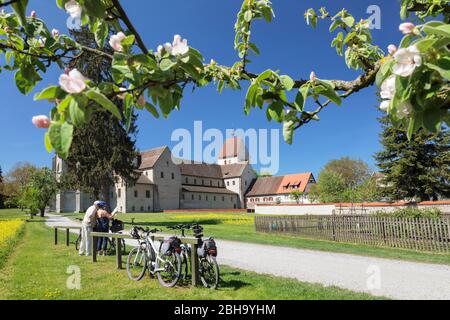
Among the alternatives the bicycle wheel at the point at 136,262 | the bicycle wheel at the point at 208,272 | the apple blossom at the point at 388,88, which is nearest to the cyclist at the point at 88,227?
the bicycle wheel at the point at 136,262

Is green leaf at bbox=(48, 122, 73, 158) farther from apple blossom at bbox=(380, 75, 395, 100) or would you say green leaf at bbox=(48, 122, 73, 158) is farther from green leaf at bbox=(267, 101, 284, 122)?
apple blossom at bbox=(380, 75, 395, 100)

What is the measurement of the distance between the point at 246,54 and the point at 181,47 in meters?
1.35

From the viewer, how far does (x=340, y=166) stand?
7150 centimetres

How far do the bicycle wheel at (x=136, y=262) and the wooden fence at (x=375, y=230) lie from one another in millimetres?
10781

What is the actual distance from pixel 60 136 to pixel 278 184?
80.5 meters

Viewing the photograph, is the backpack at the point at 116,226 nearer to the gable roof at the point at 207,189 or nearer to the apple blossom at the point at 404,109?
the apple blossom at the point at 404,109

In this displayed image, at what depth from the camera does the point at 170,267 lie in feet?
25.8

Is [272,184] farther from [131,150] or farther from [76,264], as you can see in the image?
[76,264]

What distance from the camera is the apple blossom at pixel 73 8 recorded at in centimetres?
162

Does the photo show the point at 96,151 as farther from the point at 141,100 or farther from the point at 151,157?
the point at 151,157

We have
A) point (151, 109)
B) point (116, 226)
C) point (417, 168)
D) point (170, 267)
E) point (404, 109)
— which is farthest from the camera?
point (417, 168)

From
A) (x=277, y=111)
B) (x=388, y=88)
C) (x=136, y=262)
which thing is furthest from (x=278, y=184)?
(x=388, y=88)

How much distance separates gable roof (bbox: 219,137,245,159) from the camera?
335 feet

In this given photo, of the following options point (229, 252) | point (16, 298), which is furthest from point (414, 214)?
point (16, 298)
